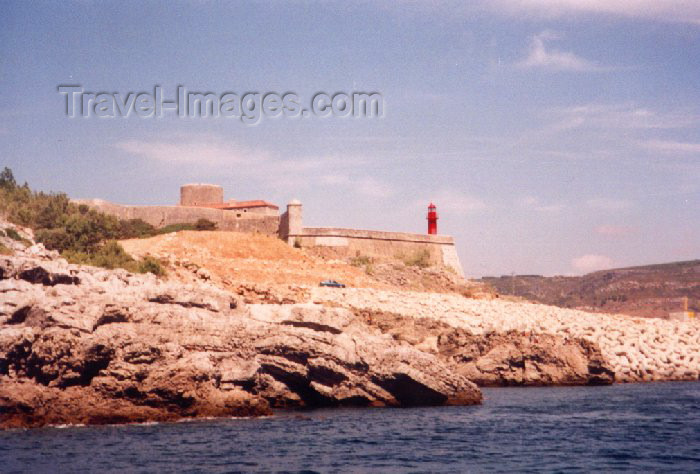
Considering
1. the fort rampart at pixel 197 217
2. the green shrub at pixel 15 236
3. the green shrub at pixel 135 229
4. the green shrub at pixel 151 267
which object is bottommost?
the green shrub at pixel 151 267

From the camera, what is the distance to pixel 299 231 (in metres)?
50.2

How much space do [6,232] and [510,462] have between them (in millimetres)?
28035

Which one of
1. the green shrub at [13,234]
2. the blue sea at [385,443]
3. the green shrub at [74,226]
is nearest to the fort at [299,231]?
the green shrub at [74,226]

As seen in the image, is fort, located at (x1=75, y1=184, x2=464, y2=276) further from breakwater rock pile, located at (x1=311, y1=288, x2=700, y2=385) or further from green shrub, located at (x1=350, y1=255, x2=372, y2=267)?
breakwater rock pile, located at (x1=311, y1=288, x2=700, y2=385)

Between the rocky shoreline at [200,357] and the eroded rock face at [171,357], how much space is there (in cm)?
3

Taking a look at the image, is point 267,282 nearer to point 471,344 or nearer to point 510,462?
point 471,344

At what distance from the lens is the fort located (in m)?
50.2

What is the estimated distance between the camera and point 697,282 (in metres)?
105

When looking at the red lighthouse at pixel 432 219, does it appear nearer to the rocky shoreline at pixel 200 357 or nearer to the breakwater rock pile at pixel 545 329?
the breakwater rock pile at pixel 545 329

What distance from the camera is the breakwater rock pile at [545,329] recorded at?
30344 mm

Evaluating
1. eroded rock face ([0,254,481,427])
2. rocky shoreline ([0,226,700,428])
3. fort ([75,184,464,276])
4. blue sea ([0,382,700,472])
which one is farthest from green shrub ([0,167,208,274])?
blue sea ([0,382,700,472])

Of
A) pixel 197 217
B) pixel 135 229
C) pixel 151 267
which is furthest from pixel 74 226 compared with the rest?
pixel 197 217

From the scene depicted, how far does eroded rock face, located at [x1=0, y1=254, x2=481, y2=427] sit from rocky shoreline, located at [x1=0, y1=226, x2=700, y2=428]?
3 centimetres

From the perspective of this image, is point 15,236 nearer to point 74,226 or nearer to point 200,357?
point 74,226
